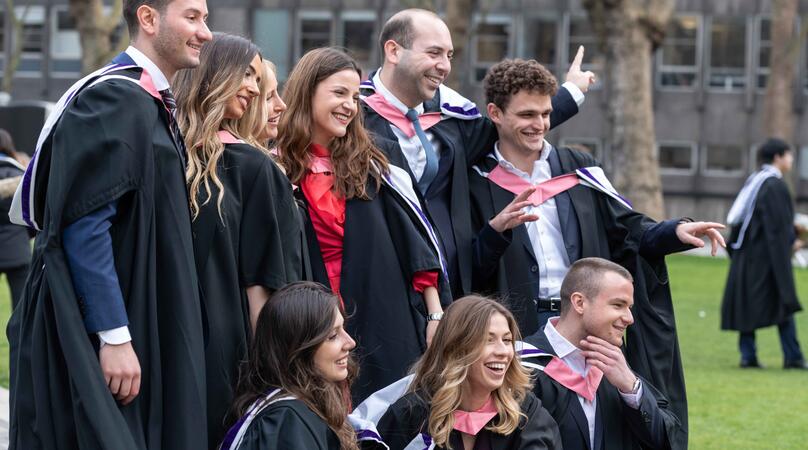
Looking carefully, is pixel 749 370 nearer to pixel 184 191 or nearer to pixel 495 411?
pixel 495 411

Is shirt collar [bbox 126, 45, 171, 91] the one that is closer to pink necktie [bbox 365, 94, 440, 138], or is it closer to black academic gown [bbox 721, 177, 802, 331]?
pink necktie [bbox 365, 94, 440, 138]

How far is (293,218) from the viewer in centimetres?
503

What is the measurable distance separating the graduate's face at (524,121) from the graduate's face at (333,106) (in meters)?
1.00

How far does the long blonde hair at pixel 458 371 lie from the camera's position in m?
5.09

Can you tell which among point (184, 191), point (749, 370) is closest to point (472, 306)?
point (184, 191)

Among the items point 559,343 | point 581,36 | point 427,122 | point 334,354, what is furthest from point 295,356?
point 581,36

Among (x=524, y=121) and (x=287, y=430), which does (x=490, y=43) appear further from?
(x=287, y=430)

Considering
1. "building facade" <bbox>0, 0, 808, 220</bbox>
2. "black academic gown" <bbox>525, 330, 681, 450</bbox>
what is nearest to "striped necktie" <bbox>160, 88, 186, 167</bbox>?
"black academic gown" <bbox>525, 330, 681, 450</bbox>

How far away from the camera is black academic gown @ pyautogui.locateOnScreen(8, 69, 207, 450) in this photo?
4.34 meters

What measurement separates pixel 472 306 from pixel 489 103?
5.36 feet

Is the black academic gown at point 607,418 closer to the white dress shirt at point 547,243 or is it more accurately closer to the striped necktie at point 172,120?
the white dress shirt at point 547,243

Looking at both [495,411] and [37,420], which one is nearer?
[37,420]

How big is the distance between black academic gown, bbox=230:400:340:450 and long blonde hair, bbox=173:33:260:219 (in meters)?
0.68

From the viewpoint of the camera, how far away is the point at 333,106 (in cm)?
564
